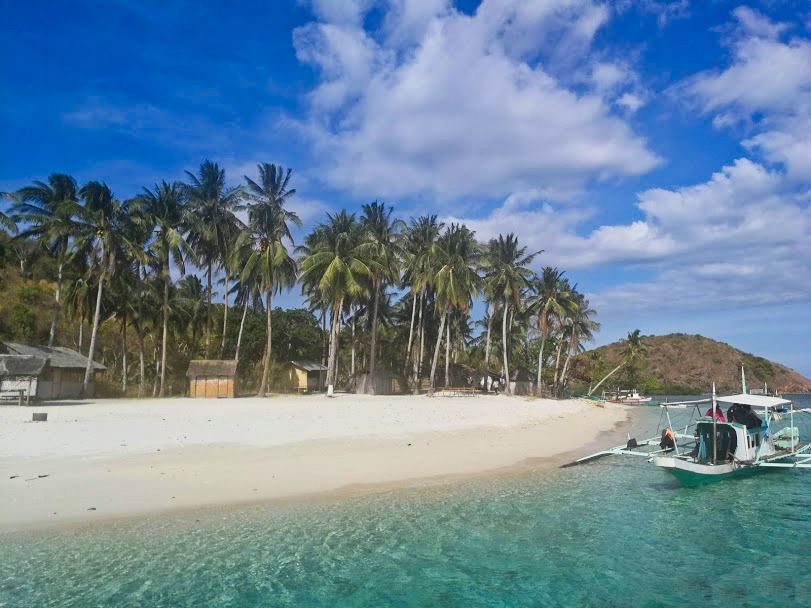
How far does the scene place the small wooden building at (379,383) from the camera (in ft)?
147

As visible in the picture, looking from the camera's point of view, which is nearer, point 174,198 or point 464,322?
point 174,198

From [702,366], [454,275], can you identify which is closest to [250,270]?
[454,275]

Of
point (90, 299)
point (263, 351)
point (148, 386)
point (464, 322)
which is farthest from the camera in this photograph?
point (464, 322)

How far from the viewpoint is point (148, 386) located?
4191 centimetres

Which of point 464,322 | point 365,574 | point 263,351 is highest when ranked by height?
point 464,322

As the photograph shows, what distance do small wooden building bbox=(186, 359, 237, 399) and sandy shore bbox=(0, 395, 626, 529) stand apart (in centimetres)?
1193

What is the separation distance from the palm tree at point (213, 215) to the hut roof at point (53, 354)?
9.30m

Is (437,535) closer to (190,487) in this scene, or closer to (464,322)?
(190,487)

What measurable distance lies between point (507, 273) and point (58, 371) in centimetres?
3475

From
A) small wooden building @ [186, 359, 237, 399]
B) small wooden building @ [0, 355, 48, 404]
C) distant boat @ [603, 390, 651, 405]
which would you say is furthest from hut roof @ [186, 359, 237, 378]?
distant boat @ [603, 390, 651, 405]

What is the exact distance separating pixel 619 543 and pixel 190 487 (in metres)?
8.53

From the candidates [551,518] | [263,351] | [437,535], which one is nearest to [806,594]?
[551,518]

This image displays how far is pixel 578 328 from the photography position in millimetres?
64875

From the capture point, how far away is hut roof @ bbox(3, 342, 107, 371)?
1196 inches
